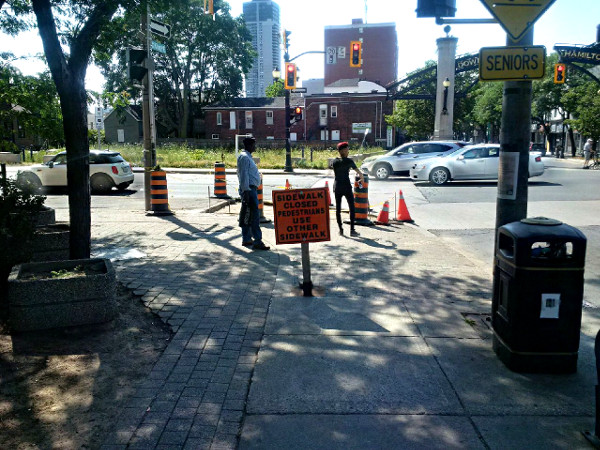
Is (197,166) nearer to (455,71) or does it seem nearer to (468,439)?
(455,71)

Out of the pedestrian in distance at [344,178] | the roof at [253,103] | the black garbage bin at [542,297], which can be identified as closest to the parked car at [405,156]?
the pedestrian in distance at [344,178]

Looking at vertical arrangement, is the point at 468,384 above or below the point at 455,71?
below

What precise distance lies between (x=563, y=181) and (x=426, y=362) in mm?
20027

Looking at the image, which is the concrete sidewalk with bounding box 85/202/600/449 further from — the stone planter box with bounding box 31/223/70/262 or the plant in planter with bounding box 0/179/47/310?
the plant in planter with bounding box 0/179/47/310

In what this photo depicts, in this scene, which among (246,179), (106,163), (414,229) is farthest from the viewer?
(106,163)

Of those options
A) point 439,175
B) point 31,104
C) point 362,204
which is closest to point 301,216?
point 31,104

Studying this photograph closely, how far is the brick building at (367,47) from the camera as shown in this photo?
83.2 metres

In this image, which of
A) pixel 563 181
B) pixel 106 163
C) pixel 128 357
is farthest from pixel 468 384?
pixel 563 181

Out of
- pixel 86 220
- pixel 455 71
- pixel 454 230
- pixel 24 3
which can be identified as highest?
pixel 455 71

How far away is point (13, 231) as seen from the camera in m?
5.64

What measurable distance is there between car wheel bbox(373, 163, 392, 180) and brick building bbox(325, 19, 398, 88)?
6169 centimetres

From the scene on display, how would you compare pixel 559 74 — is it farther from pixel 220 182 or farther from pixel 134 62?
pixel 134 62

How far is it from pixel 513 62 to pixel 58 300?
4667 mm

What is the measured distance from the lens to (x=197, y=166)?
1315 inches
